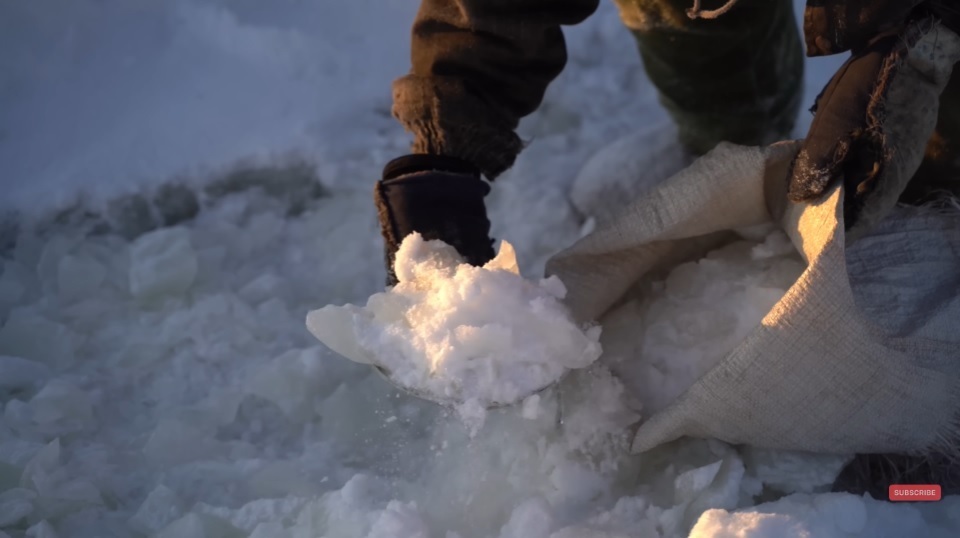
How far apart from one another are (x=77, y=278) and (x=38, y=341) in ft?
Result: 0.39

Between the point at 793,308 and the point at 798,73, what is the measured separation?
0.70 metres

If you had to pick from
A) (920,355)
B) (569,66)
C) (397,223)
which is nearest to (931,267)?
(920,355)

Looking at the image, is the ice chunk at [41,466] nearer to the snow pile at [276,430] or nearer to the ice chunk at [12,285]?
the snow pile at [276,430]

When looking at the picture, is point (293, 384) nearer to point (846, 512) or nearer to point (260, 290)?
point (260, 290)

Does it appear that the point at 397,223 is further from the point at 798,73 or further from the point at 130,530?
the point at 798,73

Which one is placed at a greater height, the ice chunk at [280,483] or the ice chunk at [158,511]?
the ice chunk at [158,511]

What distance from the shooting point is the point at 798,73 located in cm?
137

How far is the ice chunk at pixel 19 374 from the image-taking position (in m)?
1.12

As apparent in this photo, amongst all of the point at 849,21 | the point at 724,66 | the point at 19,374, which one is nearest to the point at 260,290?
the point at 19,374

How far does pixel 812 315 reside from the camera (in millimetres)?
790

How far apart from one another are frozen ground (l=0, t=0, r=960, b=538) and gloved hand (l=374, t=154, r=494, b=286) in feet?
0.59

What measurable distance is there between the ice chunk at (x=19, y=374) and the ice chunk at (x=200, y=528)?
32cm

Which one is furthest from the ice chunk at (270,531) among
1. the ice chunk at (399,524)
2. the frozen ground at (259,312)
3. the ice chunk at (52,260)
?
the ice chunk at (52,260)

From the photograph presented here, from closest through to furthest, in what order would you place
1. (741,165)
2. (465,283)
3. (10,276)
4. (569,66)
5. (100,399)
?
(465,283)
(741,165)
(100,399)
(10,276)
(569,66)
